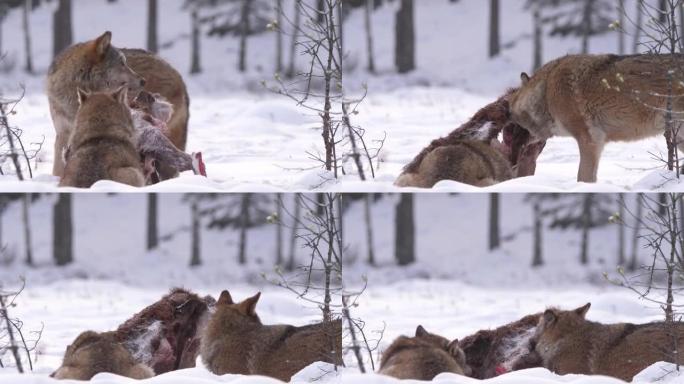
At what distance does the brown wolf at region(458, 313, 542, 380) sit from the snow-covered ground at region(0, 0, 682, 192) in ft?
3.27

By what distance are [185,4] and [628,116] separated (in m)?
30.2

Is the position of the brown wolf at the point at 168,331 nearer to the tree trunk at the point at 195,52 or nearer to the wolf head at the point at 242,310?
the wolf head at the point at 242,310

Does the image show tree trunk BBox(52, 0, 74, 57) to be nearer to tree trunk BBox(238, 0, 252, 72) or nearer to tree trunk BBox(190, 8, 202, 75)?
tree trunk BBox(190, 8, 202, 75)

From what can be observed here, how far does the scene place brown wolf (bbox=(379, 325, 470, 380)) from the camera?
6.62 metres

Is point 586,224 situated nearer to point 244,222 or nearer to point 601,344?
point 601,344

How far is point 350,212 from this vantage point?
9055 millimetres

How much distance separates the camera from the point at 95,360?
6746mm

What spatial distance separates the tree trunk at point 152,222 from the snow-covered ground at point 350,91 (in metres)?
0.50

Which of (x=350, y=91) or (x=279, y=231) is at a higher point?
(x=350, y=91)

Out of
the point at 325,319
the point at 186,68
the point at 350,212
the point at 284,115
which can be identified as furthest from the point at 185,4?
the point at 325,319

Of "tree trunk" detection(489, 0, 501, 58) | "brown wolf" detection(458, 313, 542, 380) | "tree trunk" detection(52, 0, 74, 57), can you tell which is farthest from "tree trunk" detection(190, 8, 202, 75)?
"brown wolf" detection(458, 313, 542, 380)

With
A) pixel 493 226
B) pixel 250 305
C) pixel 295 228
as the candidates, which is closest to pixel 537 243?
pixel 493 226

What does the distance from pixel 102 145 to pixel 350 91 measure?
940 inches

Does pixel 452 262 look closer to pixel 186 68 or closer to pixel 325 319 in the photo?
pixel 325 319
